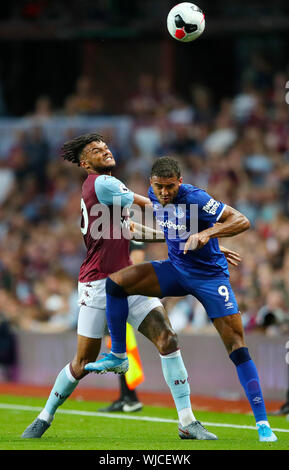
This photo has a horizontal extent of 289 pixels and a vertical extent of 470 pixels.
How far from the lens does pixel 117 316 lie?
7262 mm

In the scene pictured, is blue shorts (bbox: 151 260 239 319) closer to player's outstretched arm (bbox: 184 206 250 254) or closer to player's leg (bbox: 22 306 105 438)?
player's outstretched arm (bbox: 184 206 250 254)

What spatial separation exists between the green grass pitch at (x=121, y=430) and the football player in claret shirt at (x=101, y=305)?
0.90 feet

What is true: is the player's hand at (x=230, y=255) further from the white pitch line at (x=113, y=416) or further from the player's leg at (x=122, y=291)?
the white pitch line at (x=113, y=416)

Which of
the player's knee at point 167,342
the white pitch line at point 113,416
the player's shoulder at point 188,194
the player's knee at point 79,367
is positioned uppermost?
the player's shoulder at point 188,194

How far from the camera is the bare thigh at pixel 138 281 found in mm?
7133

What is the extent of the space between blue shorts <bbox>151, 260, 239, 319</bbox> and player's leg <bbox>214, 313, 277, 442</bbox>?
81mm

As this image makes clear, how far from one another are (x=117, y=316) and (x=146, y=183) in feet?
28.4

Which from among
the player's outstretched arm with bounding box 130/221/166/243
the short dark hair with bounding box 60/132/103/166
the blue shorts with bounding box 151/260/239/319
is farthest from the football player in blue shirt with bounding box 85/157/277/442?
the short dark hair with bounding box 60/132/103/166

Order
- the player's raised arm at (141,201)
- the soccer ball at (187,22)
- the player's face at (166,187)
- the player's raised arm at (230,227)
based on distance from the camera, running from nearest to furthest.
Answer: the player's raised arm at (230,227)
the player's face at (166,187)
the player's raised arm at (141,201)
the soccer ball at (187,22)

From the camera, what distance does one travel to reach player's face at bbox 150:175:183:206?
7.04m

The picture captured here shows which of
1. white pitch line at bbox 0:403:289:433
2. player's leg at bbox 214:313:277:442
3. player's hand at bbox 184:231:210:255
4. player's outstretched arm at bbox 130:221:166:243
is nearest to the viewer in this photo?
player's hand at bbox 184:231:210:255

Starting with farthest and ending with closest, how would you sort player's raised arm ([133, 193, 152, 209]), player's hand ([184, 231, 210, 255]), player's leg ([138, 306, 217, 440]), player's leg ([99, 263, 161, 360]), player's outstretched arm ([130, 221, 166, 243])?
player's outstretched arm ([130, 221, 166, 243]) < player's raised arm ([133, 193, 152, 209]) < player's leg ([138, 306, 217, 440]) < player's leg ([99, 263, 161, 360]) < player's hand ([184, 231, 210, 255])

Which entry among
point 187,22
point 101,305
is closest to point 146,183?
point 187,22

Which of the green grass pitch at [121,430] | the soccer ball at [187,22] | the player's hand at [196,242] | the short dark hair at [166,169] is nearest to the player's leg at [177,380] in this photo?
the green grass pitch at [121,430]
